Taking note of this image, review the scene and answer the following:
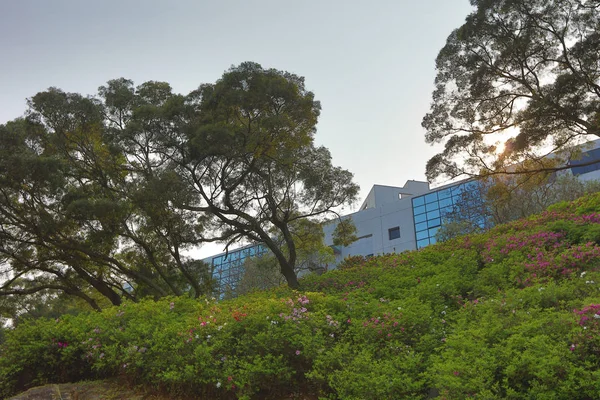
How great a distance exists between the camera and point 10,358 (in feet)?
20.6

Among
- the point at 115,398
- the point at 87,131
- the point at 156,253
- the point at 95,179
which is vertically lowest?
the point at 115,398

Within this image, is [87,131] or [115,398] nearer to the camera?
[115,398]

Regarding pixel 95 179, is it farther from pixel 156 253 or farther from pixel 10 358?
pixel 10 358

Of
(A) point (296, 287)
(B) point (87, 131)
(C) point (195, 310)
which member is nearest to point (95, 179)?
(B) point (87, 131)

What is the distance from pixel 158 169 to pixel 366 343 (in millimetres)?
10456

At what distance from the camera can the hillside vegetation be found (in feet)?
12.7

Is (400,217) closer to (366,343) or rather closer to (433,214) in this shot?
(433,214)

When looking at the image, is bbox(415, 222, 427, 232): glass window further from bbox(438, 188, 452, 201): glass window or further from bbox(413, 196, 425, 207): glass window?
bbox(438, 188, 452, 201): glass window

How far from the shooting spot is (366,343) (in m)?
5.40

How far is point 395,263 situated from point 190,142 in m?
6.43

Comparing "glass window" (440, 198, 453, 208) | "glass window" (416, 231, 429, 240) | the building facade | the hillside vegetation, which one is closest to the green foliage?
the hillside vegetation

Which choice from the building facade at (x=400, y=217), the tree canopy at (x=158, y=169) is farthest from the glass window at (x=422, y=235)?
the tree canopy at (x=158, y=169)

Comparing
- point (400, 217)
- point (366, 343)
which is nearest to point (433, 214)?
point (400, 217)

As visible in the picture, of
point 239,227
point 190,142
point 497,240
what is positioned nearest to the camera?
point 497,240
